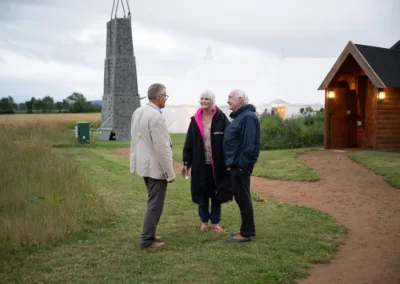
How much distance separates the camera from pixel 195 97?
2795cm

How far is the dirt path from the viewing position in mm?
4629

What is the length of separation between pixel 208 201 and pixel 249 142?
3.91 ft

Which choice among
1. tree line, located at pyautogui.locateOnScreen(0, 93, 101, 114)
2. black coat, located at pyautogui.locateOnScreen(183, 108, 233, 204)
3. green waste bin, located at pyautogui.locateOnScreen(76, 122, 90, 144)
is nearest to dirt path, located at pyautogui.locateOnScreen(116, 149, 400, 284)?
black coat, located at pyautogui.locateOnScreen(183, 108, 233, 204)

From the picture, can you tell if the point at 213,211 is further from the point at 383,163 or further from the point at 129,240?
the point at 383,163

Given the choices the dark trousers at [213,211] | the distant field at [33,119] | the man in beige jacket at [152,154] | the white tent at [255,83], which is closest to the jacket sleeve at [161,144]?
the man in beige jacket at [152,154]

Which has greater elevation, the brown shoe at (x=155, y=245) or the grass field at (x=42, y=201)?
the grass field at (x=42, y=201)

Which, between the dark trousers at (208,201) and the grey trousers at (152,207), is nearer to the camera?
the grey trousers at (152,207)

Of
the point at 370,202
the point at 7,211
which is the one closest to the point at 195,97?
the point at 370,202

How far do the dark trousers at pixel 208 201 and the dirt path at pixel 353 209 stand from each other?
1.61 meters

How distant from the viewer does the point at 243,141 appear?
5.33 meters

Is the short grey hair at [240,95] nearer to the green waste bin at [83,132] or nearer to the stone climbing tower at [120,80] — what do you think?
the green waste bin at [83,132]

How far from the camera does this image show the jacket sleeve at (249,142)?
17.3 feet

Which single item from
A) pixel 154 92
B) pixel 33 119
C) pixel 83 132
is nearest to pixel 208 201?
pixel 154 92

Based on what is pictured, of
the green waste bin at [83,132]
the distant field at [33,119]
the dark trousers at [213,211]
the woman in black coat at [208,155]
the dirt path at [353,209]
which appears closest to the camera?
the dirt path at [353,209]
